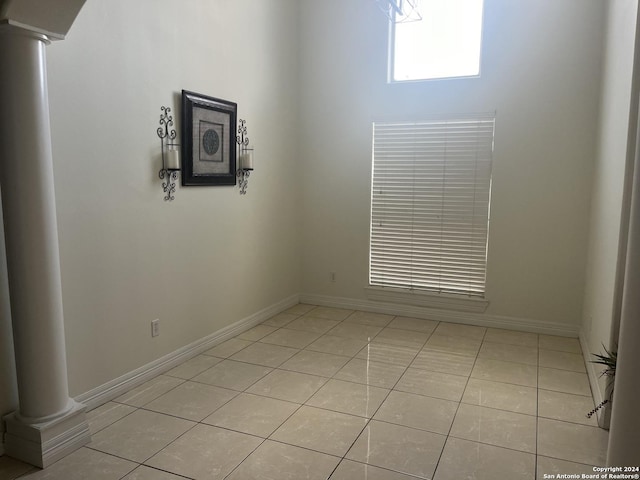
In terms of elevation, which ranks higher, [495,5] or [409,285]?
[495,5]

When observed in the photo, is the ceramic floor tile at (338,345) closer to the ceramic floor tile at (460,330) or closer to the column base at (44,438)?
the ceramic floor tile at (460,330)

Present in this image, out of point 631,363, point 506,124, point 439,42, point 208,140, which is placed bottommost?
point 631,363

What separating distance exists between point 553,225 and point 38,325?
392cm

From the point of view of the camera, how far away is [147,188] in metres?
3.22

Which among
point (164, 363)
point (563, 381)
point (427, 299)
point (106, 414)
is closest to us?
point (106, 414)

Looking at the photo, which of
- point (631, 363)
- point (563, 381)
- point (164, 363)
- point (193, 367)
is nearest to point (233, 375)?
point (193, 367)

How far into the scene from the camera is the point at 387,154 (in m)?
4.78

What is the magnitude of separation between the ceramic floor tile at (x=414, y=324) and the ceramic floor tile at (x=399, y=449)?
6.02 ft

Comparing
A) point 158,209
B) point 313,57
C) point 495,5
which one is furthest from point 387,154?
point 158,209

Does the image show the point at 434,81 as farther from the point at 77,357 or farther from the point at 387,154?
the point at 77,357

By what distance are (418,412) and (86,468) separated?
5.87 feet

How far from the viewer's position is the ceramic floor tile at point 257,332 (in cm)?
421

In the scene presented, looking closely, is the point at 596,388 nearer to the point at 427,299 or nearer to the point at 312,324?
the point at 427,299

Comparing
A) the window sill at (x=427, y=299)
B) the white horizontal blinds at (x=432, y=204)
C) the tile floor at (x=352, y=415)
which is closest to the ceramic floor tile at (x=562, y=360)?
the tile floor at (x=352, y=415)
